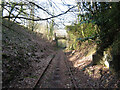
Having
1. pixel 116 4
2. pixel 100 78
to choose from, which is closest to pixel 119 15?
pixel 116 4

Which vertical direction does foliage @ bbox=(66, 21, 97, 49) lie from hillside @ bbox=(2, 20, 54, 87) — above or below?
above

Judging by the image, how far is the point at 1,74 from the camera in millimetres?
4641

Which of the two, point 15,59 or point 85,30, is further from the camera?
point 85,30

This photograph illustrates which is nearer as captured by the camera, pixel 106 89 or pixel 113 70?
pixel 106 89

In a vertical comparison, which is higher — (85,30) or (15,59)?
(85,30)

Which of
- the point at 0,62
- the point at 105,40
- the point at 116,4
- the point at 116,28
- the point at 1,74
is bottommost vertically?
the point at 1,74

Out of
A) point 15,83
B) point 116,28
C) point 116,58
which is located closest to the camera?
point 15,83

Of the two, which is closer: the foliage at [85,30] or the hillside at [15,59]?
the hillside at [15,59]

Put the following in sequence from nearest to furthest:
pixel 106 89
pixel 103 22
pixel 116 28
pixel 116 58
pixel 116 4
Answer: pixel 106 89, pixel 116 58, pixel 116 4, pixel 116 28, pixel 103 22

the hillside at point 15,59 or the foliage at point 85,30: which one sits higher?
the foliage at point 85,30

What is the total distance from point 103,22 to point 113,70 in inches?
140

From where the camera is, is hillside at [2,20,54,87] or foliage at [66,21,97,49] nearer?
hillside at [2,20,54,87]

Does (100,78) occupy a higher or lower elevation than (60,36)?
lower

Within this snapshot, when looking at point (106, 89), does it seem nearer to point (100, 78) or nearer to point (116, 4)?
point (100, 78)
